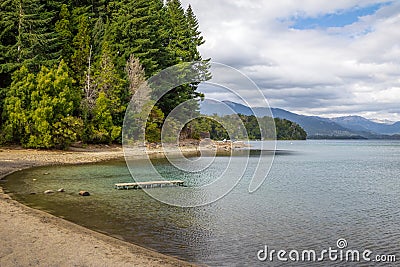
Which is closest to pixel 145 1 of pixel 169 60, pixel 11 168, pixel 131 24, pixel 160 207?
pixel 131 24

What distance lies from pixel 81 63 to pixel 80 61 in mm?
291

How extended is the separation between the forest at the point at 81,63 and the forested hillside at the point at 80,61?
0.30 feet

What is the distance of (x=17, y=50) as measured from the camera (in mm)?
40000

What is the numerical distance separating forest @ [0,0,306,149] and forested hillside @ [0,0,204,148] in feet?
0.30

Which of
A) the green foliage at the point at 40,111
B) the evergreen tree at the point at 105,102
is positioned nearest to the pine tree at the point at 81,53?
the evergreen tree at the point at 105,102

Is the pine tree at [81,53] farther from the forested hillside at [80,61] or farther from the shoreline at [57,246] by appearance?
the shoreline at [57,246]

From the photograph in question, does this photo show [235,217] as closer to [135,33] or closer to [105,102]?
[105,102]

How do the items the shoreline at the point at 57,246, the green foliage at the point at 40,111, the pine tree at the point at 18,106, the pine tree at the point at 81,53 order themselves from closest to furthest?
1. the shoreline at the point at 57,246
2. the pine tree at the point at 18,106
3. the green foliage at the point at 40,111
4. the pine tree at the point at 81,53

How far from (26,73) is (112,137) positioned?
12179mm

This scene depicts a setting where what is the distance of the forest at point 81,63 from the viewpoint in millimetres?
37938

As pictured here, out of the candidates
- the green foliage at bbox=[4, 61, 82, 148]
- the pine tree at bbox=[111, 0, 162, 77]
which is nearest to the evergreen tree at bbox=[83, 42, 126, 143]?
the pine tree at bbox=[111, 0, 162, 77]

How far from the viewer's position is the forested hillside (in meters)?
37.9

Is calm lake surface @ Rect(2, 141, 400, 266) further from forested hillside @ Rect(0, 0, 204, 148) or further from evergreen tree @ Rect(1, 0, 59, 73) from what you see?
evergreen tree @ Rect(1, 0, 59, 73)

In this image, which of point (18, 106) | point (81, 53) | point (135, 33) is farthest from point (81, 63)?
point (18, 106)
